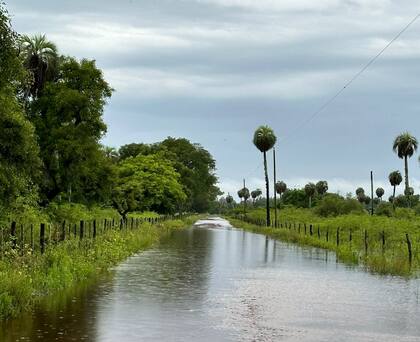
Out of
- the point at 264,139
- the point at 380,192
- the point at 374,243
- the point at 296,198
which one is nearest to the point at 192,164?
the point at 264,139

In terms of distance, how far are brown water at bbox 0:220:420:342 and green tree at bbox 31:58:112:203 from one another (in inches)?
767

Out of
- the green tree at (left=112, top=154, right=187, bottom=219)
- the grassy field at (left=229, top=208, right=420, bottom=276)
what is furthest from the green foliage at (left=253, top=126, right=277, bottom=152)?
the grassy field at (left=229, top=208, right=420, bottom=276)

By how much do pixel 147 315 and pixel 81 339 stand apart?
2939 millimetres

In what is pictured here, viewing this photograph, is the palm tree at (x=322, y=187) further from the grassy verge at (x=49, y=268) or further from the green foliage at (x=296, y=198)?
the grassy verge at (x=49, y=268)

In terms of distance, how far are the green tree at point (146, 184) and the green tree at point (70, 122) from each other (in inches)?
904

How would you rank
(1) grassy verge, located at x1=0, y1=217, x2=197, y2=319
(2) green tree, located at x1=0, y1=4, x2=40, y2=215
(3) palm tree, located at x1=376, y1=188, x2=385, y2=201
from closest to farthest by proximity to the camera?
(1) grassy verge, located at x1=0, y1=217, x2=197, y2=319
(2) green tree, located at x1=0, y1=4, x2=40, y2=215
(3) palm tree, located at x1=376, y1=188, x2=385, y2=201

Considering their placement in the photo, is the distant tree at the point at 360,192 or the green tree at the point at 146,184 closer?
the green tree at the point at 146,184

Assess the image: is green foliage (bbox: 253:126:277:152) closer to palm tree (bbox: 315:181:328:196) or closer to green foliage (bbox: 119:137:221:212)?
green foliage (bbox: 119:137:221:212)

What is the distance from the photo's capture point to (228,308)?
16125mm

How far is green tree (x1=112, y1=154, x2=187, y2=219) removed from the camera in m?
70.6

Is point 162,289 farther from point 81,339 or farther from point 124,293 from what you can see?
point 81,339

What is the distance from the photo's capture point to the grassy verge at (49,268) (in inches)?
534

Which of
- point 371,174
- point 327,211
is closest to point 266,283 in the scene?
point 371,174

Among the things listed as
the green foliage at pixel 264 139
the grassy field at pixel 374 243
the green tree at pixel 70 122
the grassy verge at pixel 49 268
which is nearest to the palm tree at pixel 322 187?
the green foliage at pixel 264 139
